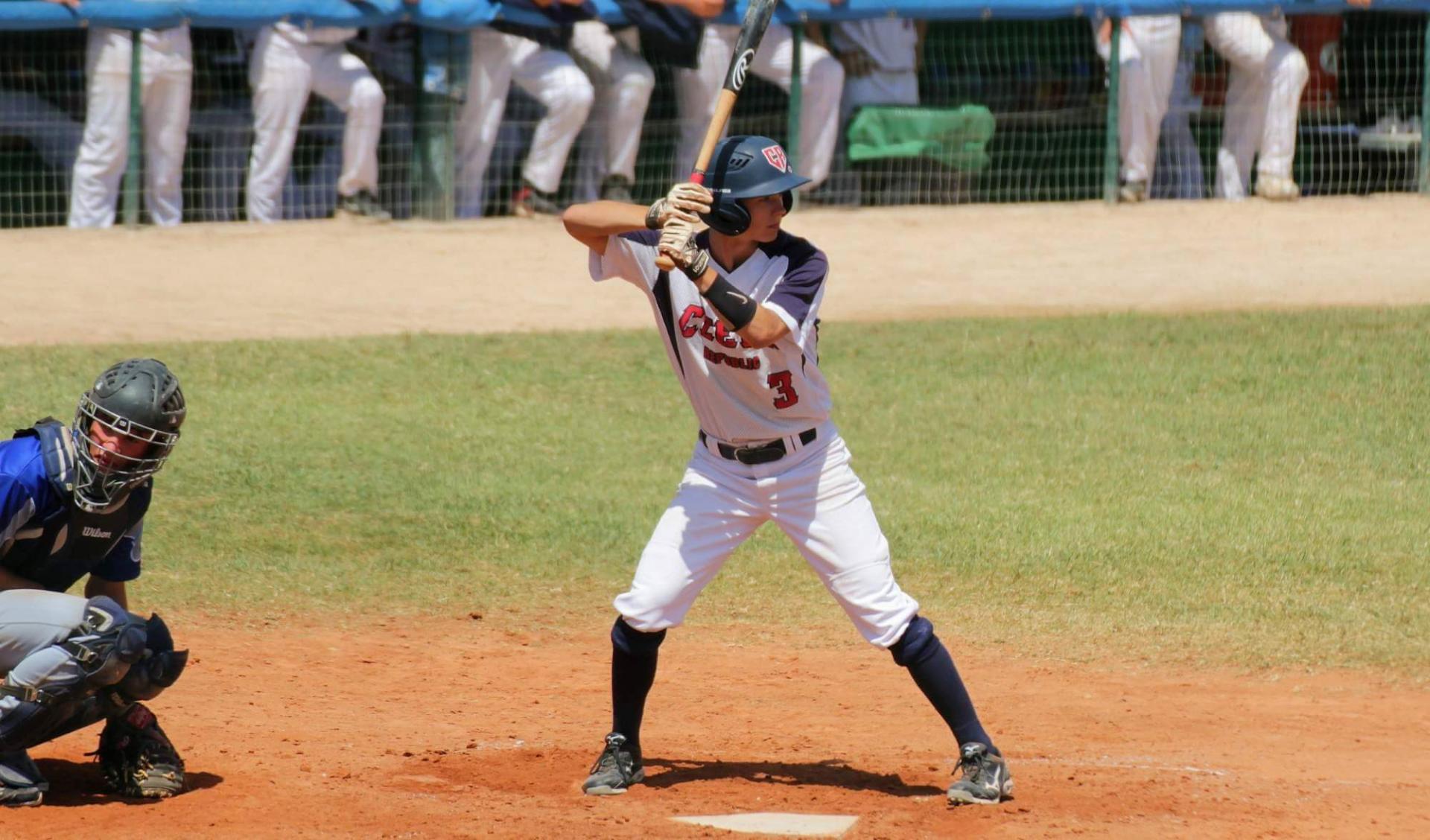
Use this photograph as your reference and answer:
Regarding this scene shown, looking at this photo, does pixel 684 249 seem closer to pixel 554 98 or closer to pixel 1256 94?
pixel 554 98

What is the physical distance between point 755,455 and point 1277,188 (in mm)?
10494

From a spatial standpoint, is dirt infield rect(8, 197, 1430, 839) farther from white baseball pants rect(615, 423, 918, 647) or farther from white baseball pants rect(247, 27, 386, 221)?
white baseball pants rect(247, 27, 386, 221)

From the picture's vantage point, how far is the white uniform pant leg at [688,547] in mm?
4895

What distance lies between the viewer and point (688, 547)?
4.92 meters

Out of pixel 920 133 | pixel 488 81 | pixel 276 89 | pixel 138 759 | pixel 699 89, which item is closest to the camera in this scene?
pixel 138 759

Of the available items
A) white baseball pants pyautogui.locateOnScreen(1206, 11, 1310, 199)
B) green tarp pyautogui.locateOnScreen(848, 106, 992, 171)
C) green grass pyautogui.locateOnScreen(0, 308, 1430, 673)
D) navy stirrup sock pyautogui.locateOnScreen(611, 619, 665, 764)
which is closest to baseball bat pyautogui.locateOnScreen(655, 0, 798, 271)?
navy stirrup sock pyautogui.locateOnScreen(611, 619, 665, 764)

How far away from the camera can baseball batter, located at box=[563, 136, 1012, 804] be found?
4.80 meters

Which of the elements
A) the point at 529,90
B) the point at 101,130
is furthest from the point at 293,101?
the point at 529,90

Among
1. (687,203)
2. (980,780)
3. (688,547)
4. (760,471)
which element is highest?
(687,203)

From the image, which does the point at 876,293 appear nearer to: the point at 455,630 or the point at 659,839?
the point at 455,630

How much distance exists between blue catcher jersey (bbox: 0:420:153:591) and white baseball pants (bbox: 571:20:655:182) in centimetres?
887

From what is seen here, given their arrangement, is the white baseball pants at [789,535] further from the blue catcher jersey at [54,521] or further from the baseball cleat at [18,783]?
the baseball cleat at [18,783]

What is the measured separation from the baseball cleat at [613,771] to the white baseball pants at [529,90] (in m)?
8.59

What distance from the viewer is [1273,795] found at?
4.96 meters
